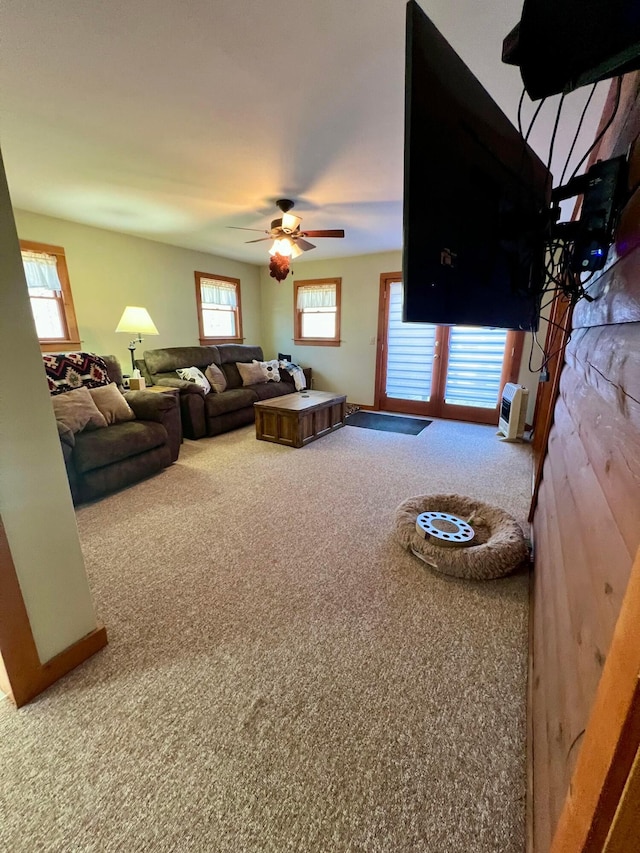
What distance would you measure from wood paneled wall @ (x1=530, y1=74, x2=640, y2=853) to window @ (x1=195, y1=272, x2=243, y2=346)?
505 cm

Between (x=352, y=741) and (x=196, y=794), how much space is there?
18.4 inches

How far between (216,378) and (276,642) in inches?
142

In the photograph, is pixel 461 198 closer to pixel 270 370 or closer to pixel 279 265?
pixel 279 265

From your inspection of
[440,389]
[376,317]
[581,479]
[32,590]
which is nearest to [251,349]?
[376,317]

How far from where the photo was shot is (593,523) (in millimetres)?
800

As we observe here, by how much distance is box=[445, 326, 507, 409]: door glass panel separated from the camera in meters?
4.48

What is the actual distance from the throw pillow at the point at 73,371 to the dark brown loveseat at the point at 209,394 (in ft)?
2.39

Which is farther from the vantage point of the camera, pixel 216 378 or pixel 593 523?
pixel 216 378

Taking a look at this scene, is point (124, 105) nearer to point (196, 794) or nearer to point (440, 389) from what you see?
point (196, 794)

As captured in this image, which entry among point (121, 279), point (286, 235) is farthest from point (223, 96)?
point (121, 279)

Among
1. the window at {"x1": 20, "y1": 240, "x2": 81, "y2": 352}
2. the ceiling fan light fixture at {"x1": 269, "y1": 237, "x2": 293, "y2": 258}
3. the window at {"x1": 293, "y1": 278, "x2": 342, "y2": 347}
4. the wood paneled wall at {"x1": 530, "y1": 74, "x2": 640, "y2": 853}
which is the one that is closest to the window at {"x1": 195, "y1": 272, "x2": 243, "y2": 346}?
the window at {"x1": 293, "y1": 278, "x2": 342, "y2": 347}

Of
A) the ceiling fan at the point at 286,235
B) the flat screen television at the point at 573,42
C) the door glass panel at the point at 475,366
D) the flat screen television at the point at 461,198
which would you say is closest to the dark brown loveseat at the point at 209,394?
the ceiling fan at the point at 286,235

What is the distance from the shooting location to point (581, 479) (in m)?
0.99

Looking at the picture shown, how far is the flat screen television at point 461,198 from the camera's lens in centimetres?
72
